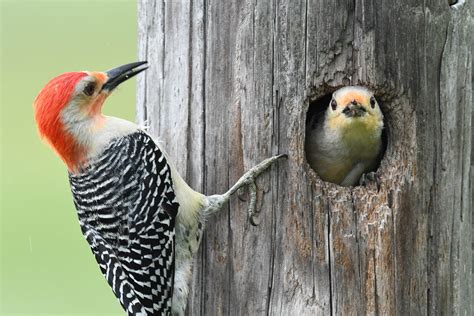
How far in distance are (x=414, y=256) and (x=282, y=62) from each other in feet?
4.22

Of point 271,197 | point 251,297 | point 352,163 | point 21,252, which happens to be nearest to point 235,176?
point 271,197

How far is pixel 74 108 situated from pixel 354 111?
1703mm

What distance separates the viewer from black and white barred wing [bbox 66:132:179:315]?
5277mm

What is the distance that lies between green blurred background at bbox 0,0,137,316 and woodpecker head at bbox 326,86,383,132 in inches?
210

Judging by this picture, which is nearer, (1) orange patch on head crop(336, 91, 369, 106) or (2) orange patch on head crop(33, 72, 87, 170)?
(1) orange patch on head crop(336, 91, 369, 106)

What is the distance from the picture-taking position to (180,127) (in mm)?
5332

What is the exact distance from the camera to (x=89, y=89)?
5.59m

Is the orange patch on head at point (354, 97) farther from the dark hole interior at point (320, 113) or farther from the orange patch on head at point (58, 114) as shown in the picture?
the orange patch on head at point (58, 114)

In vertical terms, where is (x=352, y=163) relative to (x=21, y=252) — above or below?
above

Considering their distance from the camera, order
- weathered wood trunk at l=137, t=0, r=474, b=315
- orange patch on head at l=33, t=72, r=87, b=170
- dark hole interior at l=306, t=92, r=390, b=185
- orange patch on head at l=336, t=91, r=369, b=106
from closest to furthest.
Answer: weathered wood trunk at l=137, t=0, r=474, b=315
orange patch on head at l=336, t=91, r=369, b=106
orange patch on head at l=33, t=72, r=87, b=170
dark hole interior at l=306, t=92, r=390, b=185

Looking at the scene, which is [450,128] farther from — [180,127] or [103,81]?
[103,81]

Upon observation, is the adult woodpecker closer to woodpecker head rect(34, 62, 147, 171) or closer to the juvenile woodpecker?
woodpecker head rect(34, 62, 147, 171)

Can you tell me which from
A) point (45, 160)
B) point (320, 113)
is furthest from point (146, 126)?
point (45, 160)

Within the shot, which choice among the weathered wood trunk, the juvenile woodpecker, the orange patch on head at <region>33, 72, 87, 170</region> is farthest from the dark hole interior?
the orange patch on head at <region>33, 72, 87, 170</region>
